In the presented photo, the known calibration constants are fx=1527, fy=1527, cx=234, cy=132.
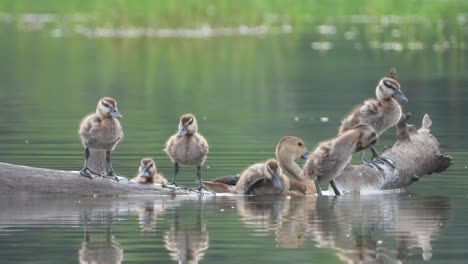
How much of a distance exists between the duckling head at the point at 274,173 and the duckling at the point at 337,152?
0.36 meters

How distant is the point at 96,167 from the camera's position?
15.6m

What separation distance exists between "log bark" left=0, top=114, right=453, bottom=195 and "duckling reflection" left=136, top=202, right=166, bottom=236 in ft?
1.59

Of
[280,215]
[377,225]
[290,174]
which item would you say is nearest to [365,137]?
[290,174]

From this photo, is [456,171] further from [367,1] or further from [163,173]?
[367,1]

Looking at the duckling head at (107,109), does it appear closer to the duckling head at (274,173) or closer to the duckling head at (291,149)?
the duckling head at (274,173)

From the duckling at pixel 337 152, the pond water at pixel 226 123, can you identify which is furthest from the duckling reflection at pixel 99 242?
the duckling at pixel 337 152

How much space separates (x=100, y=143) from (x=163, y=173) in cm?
175

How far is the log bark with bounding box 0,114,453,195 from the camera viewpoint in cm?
1441

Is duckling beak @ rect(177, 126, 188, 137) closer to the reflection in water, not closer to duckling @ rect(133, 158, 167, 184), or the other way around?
duckling @ rect(133, 158, 167, 184)

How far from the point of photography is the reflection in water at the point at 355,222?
11.7 m

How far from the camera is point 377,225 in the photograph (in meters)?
12.9

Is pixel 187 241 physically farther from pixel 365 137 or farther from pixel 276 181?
pixel 365 137

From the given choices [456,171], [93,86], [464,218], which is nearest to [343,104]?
[93,86]

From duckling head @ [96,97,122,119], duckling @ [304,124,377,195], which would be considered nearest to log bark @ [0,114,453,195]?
duckling @ [304,124,377,195]
